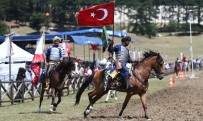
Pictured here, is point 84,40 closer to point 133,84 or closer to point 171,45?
point 133,84

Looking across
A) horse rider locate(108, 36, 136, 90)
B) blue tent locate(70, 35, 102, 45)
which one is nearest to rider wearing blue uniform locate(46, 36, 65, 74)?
horse rider locate(108, 36, 136, 90)

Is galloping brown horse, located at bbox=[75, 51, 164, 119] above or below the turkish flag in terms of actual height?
below

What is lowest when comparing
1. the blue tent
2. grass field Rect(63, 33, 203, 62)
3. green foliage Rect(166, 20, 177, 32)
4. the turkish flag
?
grass field Rect(63, 33, 203, 62)

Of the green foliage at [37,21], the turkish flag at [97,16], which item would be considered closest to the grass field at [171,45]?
the green foliage at [37,21]

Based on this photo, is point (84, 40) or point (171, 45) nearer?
point (84, 40)

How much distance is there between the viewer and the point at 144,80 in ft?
51.8

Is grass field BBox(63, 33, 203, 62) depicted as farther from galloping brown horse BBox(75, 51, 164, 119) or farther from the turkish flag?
galloping brown horse BBox(75, 51, 164, 119)

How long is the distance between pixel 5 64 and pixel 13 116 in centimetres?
1385

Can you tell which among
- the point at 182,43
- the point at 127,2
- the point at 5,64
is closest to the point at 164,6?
the point at 127,2

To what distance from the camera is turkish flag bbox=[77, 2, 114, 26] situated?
762 inches

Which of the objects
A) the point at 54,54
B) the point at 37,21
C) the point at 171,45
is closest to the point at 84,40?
the point at 54,54

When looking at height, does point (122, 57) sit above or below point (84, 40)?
below

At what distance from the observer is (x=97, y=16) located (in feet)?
64.3

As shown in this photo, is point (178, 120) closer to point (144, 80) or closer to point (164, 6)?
point (144, 80)
